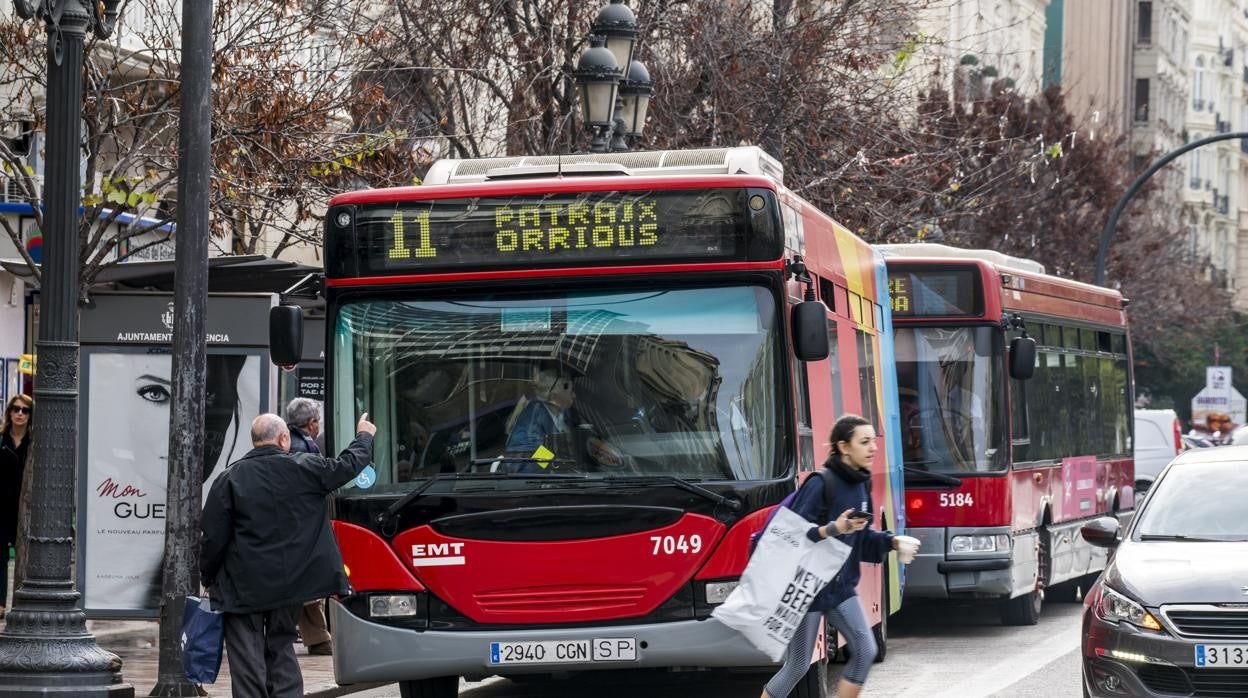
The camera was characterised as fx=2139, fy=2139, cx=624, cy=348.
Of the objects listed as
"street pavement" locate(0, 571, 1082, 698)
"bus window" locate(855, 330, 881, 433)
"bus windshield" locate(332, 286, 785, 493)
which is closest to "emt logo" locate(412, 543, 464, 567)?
"bus windshield" locate(332, 286, 785, 493)

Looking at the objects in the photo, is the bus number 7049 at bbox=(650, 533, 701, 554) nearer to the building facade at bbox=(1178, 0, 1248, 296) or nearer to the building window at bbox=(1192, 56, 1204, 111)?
the building facade at bbox=(1178, 0, 1248, 296)

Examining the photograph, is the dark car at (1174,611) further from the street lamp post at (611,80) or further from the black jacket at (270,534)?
the street lamp post at (611,80)

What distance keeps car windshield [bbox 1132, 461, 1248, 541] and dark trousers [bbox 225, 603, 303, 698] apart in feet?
13.8

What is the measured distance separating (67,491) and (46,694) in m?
1.01

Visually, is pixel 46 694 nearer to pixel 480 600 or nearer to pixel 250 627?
pixel 250 627

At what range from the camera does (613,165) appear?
35.9 feet

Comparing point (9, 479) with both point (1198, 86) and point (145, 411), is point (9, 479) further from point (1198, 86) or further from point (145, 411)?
point (1198, 86)

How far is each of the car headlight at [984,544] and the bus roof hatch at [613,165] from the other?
4.83 meters

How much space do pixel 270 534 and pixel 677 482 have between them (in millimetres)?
1887

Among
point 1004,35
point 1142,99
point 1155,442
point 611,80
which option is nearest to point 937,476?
point 611,80

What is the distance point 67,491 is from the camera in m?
10.8

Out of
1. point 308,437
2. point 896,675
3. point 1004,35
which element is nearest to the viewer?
point 308,437

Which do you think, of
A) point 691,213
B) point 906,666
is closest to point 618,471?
point 691,213

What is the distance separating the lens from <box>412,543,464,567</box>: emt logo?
391 inches
